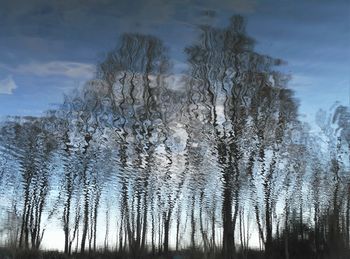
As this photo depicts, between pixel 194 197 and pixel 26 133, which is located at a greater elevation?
pixel 26 133

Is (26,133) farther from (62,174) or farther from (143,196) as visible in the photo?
(143,196)

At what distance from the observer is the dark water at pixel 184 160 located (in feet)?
42.0

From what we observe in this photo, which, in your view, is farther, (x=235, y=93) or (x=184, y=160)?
(x=184, y=160)

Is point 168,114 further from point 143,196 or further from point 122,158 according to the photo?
point 143,196

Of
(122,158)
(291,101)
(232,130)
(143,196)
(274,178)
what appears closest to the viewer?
(291,101)

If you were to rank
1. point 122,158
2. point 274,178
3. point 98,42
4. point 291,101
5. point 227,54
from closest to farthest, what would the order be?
point 98,42, point 227,54, point 291,101, point 122,158, point 274,178

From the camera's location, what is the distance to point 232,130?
16.2m

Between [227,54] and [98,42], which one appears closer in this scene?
[98,42]

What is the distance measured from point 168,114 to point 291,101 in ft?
13.2

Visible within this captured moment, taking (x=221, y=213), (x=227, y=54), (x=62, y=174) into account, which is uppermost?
(x=227, y=54)

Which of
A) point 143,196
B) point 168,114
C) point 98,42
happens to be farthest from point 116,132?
point 143,196

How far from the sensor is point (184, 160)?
1889 cm

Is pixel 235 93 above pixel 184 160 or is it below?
above

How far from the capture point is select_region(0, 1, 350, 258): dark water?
504 inches
